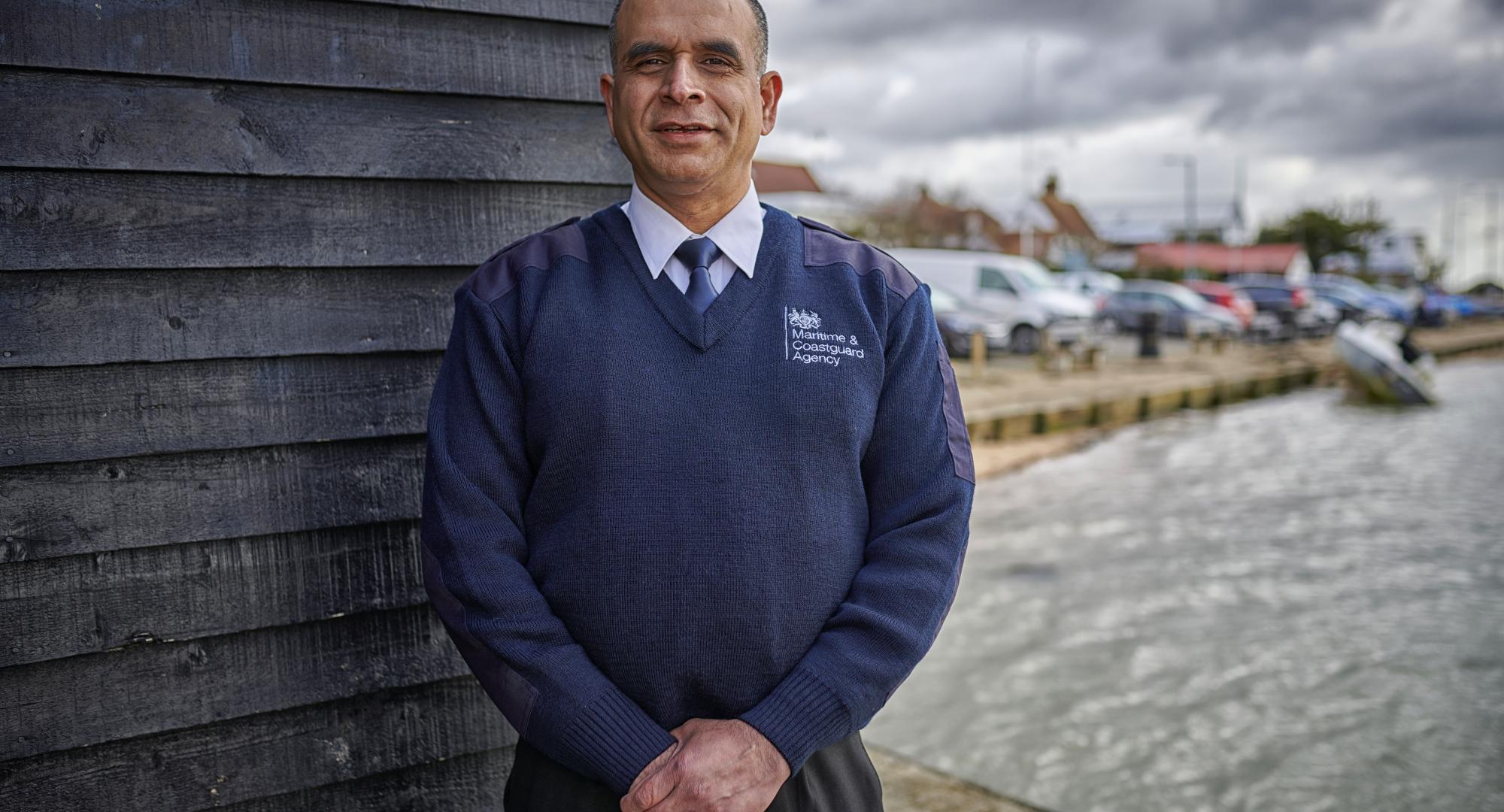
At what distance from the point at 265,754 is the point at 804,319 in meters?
1.33

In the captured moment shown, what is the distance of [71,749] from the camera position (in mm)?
1999

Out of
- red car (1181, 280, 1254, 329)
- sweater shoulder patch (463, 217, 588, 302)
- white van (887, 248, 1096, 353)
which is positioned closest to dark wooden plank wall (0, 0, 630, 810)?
sweater shoulder patch (463, 217, 588, 302)

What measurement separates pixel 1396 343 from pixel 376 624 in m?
20.7

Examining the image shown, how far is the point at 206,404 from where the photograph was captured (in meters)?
2.08

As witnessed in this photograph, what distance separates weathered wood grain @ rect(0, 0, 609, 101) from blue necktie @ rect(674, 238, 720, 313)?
80cm

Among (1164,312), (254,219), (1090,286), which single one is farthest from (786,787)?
(1090,286)

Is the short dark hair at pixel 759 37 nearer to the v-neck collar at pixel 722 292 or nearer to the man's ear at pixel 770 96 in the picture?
the man's ear at pixel 770 96

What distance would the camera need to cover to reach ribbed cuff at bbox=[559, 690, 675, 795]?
5.16 ft

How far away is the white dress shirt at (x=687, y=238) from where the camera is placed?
1773mm

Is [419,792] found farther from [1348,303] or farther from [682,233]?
[1348,303]

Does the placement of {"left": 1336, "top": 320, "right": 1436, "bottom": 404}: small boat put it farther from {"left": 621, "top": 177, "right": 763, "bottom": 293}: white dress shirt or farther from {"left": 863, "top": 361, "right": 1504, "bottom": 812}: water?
{"left": 621, "top": 177, "right": 763, "bottom": 293}: white dress shirt

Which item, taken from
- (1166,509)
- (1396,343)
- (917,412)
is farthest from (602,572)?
(1396,343)

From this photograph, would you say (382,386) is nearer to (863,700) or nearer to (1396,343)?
(863,700)

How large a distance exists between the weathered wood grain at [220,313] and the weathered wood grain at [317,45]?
357mm
